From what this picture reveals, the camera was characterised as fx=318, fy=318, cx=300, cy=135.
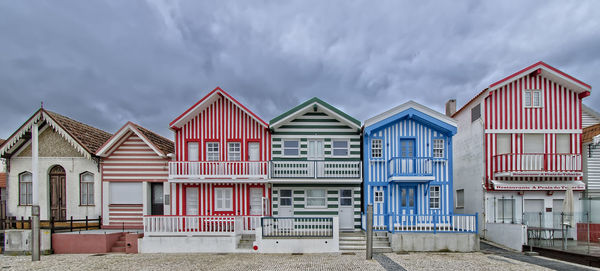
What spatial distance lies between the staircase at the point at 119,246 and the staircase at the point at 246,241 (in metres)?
5.72

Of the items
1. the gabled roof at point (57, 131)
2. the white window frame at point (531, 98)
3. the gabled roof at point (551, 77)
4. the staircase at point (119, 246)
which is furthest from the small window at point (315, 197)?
the white window frame at point (531, 98)

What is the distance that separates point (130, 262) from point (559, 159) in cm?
2206

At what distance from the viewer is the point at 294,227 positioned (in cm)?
1550

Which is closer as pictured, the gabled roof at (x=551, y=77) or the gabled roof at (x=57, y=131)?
the gabled roof at (x=57, y=131)

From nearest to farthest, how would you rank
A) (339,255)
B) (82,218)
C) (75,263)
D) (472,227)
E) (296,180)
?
(75,263) < (339,255) < (472,227) < (296,180) < (82,218)

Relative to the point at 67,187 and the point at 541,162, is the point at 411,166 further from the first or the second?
Answer: the point at 67,187

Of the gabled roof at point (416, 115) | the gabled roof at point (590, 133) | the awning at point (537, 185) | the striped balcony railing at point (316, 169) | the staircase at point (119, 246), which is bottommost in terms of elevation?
the staircase at point (119, 246)

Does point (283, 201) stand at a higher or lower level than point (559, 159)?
lower

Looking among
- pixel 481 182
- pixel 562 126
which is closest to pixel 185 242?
pixel 481 182

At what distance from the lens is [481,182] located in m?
18.2

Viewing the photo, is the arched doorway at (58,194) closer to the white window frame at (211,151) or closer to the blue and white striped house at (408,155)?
the white window frame at (211,151)

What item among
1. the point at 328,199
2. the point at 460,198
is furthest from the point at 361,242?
the point at 460,198

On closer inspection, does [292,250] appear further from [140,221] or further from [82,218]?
[82,218]

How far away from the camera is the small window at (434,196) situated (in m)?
17.3
